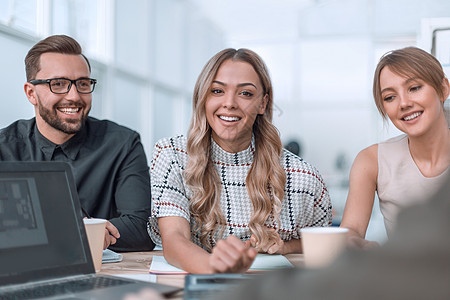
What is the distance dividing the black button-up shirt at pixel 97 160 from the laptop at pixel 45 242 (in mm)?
1079

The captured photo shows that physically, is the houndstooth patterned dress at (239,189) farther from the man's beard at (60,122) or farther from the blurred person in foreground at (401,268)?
the blurred person in foreground at (401,268)

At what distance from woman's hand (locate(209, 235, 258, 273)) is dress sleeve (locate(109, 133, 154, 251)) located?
0.76 meters

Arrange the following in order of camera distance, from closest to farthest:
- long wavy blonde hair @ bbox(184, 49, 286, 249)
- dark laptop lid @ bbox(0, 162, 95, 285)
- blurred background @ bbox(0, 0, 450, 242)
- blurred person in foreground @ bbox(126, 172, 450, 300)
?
blurred person in foreground @ bbox(126, 172, 450, 300)
dark laptop lid @ bbox(0, 162, 95, 285)
long wavy blonde hair @ bbox(184, 49, 286, 249)
blurred background @ bbox(0, 0, 450, 242)

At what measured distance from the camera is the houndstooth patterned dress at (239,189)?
1.72 m

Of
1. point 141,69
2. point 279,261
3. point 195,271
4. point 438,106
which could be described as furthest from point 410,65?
point 141,69

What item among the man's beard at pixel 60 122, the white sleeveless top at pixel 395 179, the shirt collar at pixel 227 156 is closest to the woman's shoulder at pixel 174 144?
the shirt collar at pixel 227 156

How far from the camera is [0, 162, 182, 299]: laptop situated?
2.89ft

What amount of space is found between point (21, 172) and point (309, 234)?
1.99 feet

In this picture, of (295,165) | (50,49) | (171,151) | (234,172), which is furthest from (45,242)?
(50,49)

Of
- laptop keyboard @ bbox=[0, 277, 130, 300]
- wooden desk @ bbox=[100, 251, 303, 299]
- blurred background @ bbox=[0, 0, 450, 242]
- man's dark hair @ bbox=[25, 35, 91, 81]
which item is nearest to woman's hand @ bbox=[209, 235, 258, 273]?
wooden desk @ bbox=[100, 251, 303, 299]

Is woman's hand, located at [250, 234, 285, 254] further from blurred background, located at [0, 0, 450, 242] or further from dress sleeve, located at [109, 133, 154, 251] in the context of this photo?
blurred background, located at [0, 0, 450, 242]

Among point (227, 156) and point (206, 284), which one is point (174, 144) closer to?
point (227, 156)

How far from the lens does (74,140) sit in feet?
7.37

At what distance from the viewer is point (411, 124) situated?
5.62 ft
